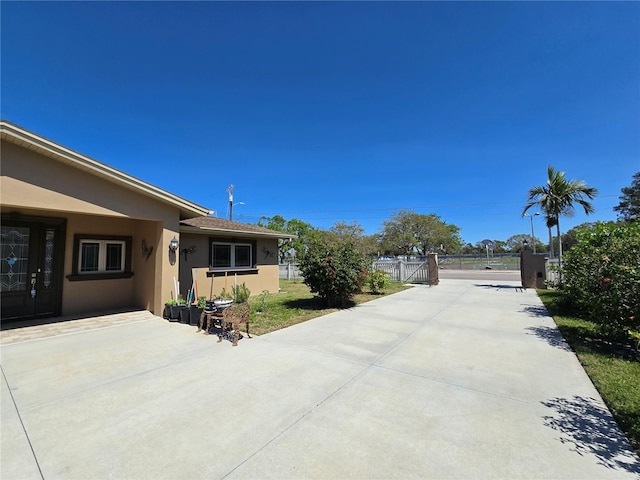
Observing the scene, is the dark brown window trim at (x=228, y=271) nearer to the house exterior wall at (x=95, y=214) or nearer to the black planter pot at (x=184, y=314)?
the house exterior wall at (x=95, y=214)

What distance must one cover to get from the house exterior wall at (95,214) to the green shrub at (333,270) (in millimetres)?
4168

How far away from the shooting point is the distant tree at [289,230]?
26094 mm

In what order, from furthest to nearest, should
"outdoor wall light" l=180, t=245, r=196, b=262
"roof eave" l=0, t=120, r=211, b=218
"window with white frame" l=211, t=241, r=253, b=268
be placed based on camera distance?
"window with white frame" l=211, t=241, r=253, b=268 < "outdoor wall light" l=180, t=245, r=196, b=262 < "roof eave" l=0, t=120, r=211, b=218

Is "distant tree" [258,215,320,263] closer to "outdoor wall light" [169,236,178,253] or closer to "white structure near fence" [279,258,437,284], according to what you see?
"white structure near fence" [279,258,437,284]

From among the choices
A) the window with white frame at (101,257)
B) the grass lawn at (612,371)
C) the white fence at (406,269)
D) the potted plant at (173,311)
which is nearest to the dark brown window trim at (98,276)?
the window with white frame at (101,257)

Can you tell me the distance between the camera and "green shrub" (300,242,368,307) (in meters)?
8.87

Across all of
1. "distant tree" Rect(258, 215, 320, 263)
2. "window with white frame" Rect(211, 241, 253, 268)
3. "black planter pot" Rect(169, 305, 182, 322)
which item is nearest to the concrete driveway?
"black planter pot" Rect(169, 305, 182, 322)

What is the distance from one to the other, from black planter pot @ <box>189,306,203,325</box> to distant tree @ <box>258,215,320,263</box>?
18519 millimetres

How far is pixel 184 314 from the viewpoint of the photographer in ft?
22.9

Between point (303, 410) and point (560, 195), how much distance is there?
60.5ft

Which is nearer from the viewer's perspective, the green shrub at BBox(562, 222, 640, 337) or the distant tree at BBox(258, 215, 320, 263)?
the green shrub at BBox(562, 222, 640, 337)

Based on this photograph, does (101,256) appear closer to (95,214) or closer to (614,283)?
(95,214)

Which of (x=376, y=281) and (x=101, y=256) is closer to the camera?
(x=101, y=256)

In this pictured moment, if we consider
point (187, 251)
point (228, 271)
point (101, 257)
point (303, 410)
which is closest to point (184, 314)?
point (187, 251)
